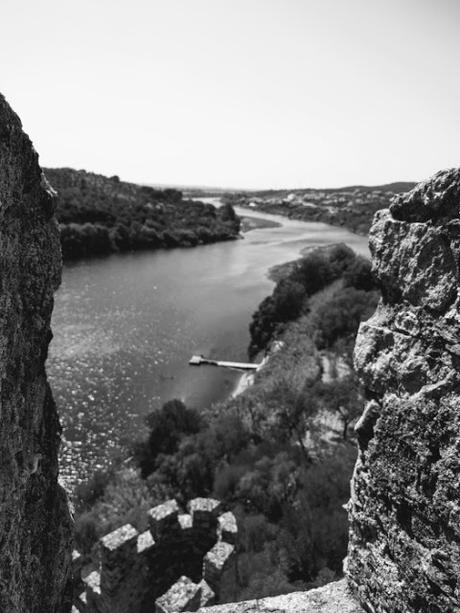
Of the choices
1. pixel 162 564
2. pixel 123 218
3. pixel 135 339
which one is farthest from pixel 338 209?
pixel 162 564

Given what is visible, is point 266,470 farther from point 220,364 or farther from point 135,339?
point 135,339

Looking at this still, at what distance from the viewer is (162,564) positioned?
1110 cm

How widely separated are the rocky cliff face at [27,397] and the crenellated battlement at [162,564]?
500 centimetres

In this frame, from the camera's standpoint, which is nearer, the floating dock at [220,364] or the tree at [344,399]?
the tree at [344,399]

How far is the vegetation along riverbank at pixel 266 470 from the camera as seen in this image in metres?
12.9

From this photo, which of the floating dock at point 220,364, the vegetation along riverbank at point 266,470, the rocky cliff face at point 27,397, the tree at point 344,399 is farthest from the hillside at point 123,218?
the rocky cliff face at point 27,397

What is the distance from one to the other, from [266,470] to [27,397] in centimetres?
1506

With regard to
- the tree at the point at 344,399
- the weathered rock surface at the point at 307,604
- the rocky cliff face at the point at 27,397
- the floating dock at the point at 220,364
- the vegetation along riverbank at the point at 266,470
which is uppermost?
the rocky cliff face at the point at 27,397

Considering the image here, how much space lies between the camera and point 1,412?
3613 millimetres

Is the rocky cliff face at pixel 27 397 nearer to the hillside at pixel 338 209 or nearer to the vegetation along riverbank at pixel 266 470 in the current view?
the vegetation along riverbank at pixel 266 470

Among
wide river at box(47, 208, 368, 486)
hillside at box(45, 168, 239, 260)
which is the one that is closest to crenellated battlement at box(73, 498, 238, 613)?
wide river at box(47, 208, 368, 486)

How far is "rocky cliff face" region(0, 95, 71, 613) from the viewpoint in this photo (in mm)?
3701

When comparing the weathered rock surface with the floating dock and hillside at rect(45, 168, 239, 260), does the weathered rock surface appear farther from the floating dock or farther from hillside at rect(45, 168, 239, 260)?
hillside at rect(45, 168, 239, 260)

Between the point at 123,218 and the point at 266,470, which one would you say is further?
the point at 123,218
